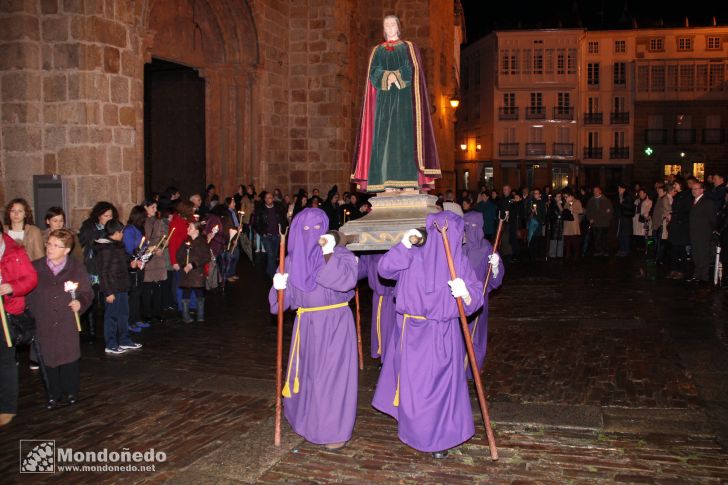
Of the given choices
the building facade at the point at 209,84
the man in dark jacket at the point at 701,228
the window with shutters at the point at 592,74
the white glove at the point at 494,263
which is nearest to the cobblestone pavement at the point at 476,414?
the white glove at the point at 494,263

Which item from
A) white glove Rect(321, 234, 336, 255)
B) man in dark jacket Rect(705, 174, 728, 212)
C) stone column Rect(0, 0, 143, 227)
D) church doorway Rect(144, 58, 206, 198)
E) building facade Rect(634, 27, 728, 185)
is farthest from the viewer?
building facade Rect(634, 27, 728, 185)

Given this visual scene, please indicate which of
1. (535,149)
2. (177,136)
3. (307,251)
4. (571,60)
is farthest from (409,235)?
(571,60)

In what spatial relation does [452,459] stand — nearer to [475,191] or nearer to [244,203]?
[244,203]

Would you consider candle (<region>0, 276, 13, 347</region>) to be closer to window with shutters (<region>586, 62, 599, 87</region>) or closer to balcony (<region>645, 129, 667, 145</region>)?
window with shutters (<region>586, 62, 599, 87</region>)

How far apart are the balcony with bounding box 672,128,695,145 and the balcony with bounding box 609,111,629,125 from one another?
157 inches

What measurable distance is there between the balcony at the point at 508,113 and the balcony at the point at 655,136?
10.8m

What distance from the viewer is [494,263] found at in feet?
22.5

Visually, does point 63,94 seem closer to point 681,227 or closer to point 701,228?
point 701,228

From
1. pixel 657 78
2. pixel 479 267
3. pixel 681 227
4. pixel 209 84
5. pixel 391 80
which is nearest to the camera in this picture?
pixel 391 80

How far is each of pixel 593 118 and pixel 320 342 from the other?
180ft

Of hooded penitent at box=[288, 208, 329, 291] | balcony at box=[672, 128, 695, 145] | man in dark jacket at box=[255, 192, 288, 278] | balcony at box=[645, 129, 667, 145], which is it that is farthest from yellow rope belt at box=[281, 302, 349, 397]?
balcony at box=[672, 128, 695, 145]

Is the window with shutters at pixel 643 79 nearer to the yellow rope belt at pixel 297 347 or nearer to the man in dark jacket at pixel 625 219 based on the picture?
the man in dark jacket at pixel 625 219

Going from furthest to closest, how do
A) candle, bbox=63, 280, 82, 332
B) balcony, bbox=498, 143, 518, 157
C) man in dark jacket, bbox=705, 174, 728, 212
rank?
1. balcony, bbox=498, 143, 518, 157
2. man in dark jacket, bbox=705, 174, 728, 212
3. candle, bbox=63, 280, 82, 332

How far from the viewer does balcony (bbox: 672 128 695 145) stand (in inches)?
2148
